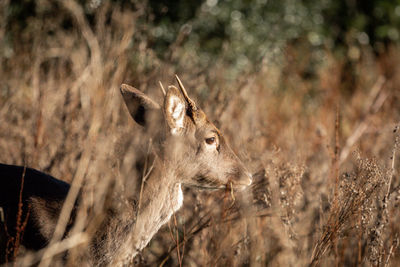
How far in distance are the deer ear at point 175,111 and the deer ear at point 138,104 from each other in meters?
0.15

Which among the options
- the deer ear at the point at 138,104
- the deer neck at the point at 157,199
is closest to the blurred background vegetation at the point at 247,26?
the deer ear at the point at 138,104

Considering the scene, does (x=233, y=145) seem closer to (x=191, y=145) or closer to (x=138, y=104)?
(x=191, y=145)

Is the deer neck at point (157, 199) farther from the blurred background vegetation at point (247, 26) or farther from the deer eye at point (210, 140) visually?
the blurred background vegetation at point (247, 26)

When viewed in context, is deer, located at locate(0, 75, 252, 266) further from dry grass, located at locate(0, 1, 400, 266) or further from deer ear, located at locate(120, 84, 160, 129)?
dry grass, located at locate(0, 1, 400, 266)

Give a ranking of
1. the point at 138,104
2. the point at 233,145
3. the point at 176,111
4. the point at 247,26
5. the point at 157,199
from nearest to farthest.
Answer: the point at 157,199 < the point at 176,111 < the point at 138,104 < the point at 233,145 < the point at 247,26

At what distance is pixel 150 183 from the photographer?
325 centimetres

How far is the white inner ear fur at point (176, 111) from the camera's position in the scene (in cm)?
325

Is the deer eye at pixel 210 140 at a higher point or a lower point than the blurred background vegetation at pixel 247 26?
lower

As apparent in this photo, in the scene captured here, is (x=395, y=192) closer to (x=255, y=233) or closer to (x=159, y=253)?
(x=255, y=233)

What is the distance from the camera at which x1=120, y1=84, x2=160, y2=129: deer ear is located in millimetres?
3436

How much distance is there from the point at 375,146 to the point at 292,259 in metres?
2.09

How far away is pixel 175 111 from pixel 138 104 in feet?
0.97

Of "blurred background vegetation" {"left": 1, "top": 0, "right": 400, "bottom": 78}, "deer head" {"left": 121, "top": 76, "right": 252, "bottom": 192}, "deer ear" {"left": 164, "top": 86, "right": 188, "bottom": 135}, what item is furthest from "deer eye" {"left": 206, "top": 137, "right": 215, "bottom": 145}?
"blurred background vegetation" {"left": 1, "top": 0, "right": 400, "bottom": 78}

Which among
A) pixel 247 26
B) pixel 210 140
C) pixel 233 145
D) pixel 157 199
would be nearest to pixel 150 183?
pixel 157 199
